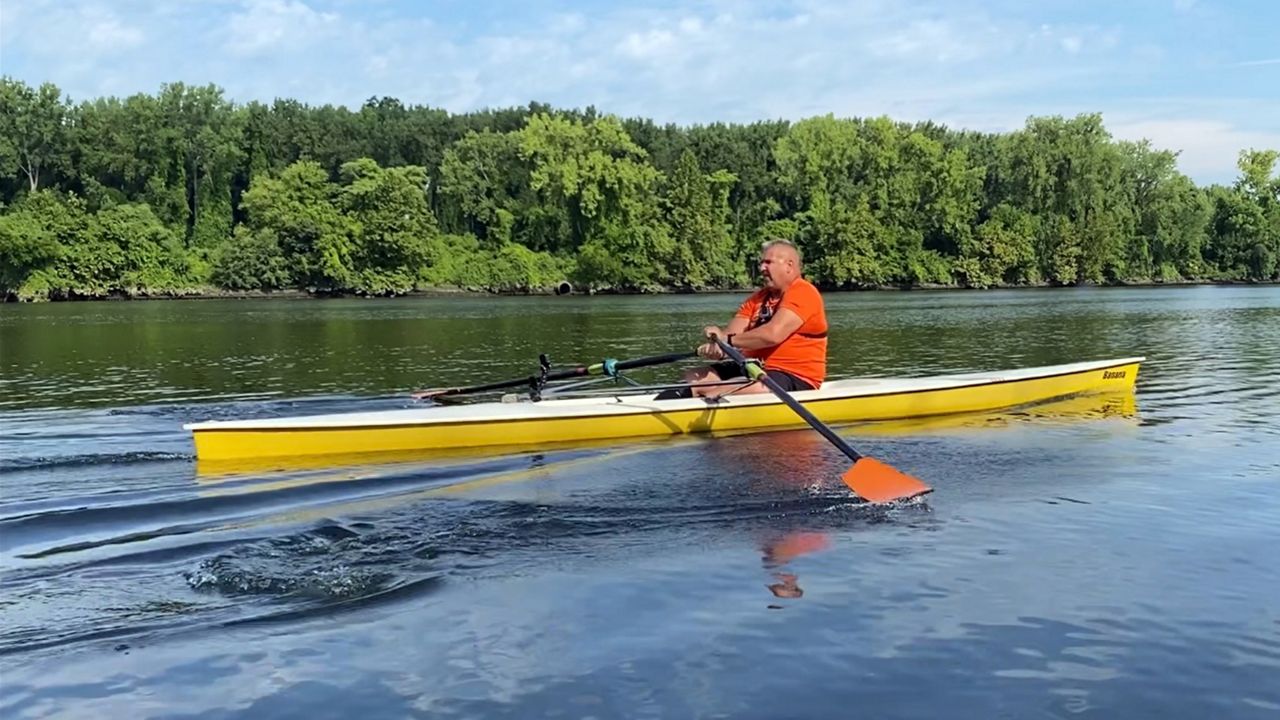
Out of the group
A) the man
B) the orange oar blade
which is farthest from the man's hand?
the orange oar blade

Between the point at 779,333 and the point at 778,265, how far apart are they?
74cm

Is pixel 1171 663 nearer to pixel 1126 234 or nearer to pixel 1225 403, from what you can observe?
pixel 1225 403

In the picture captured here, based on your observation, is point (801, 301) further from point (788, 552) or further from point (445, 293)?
point (445, 293)

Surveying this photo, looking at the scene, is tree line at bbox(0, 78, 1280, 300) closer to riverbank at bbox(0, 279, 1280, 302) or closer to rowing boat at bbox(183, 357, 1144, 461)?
riverbank at bbox(0, 279, 1280, 302)

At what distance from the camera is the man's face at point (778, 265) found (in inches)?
472

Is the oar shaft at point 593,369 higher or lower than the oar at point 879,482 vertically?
higher

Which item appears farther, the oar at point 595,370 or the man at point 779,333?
the man at point 779,333

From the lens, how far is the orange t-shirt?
40.0 feet

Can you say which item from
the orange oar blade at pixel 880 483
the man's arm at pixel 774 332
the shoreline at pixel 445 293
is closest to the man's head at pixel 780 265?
the man's arm at pixel 774 332

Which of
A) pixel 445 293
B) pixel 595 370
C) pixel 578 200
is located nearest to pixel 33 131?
pixel 445 293

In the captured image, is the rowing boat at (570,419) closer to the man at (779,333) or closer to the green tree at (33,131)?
the man at (779,333)

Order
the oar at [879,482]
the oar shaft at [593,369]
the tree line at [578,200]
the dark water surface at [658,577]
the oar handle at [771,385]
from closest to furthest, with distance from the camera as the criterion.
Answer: the dark water surface at [658,577] → the oar at [879,482] → the oar handle at [771,385] → the oar shaft at [593,369] → the tree line at [578,200]

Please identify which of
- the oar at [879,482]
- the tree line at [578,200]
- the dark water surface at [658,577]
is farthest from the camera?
the tree line at [578,200]

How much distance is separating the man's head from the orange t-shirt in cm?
12
